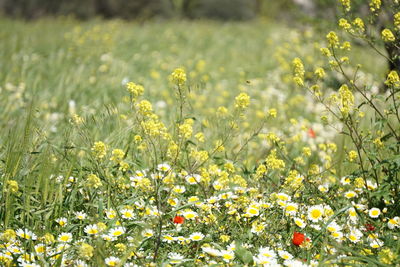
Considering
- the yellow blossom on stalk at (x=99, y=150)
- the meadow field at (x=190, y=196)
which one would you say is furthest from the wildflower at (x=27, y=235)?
the yellow blossom on stalk at (x=99, y=150)

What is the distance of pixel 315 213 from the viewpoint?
1.96m

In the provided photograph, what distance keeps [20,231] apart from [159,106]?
2.52 meters

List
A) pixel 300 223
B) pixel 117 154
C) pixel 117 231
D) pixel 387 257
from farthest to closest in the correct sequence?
1. pixel 117 154
2. pixel 300 223
3. pixel 117 231
4. pixel 387 257

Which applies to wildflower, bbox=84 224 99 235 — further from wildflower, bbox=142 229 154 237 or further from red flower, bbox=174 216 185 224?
red flower, bbox=174 216 185 224

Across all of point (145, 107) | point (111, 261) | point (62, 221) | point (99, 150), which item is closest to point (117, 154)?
point (99, 150)

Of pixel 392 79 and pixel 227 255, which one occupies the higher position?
pixel 392 79

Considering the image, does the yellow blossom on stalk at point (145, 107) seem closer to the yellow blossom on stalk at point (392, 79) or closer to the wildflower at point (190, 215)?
the wildflower at point (190, 215)

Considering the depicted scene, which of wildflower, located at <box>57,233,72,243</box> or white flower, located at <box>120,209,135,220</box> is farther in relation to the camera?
white flower, located at <box>120,209,135,220</box>

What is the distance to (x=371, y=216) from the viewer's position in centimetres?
207

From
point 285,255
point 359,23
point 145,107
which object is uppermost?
point 359,23

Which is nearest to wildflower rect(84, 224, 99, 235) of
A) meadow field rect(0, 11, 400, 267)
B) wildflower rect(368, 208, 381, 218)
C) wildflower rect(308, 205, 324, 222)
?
meadow field rect(0, 11, 400, 267)

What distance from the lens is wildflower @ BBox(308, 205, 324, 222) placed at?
194 centimetres

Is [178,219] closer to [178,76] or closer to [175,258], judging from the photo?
[175,258]

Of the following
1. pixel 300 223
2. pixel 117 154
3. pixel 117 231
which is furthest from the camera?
pixel 117 154
